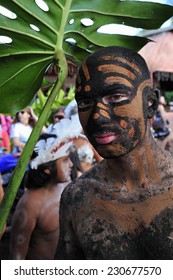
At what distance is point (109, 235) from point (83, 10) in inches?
29.7

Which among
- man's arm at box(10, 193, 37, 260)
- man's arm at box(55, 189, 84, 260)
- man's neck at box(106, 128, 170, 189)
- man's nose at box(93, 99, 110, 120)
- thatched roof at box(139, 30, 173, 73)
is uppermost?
thatched roof at box(139, 30, 173, 73)

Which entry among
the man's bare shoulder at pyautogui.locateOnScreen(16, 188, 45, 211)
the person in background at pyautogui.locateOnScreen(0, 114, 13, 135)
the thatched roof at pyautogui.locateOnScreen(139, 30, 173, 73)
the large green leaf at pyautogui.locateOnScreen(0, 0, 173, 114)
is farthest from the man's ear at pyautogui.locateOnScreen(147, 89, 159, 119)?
the thatched roof at pyautogui.locateOnScreen(139, 30, 173, 73)

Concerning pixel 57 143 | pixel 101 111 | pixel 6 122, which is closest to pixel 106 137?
pixel 101 111

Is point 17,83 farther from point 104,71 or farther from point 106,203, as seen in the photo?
point 106,203

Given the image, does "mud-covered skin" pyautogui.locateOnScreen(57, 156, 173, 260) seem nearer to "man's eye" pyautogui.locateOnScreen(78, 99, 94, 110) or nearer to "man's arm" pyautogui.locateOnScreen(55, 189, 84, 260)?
"man's arm" pyautogui.locateOnScreen(55, 189, 84, 260)

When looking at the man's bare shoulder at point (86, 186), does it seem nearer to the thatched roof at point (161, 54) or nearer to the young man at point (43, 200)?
the young man at point (43, 200)

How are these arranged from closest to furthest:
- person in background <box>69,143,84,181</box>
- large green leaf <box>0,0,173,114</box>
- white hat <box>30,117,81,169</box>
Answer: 1. large green leaf <box>0,0,173,114</box>
2. white hat <box>30,117,81,169</box>
3. person in background <box>69,143,84,181</box>

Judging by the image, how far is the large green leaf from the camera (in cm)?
156

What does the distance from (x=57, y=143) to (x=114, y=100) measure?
59.3 inches

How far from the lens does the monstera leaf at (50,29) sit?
1.55 meters

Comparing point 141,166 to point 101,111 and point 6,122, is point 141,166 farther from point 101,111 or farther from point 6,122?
point 6,122

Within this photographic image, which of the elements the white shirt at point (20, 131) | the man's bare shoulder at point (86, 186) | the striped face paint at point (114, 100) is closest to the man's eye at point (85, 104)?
the striped face paint at point (114, 100)

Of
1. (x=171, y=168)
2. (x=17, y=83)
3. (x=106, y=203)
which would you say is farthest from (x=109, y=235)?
(x=17, y=83)

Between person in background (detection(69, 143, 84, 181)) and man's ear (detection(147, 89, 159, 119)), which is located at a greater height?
man's ear (detection(147, 89, 159, 119))
